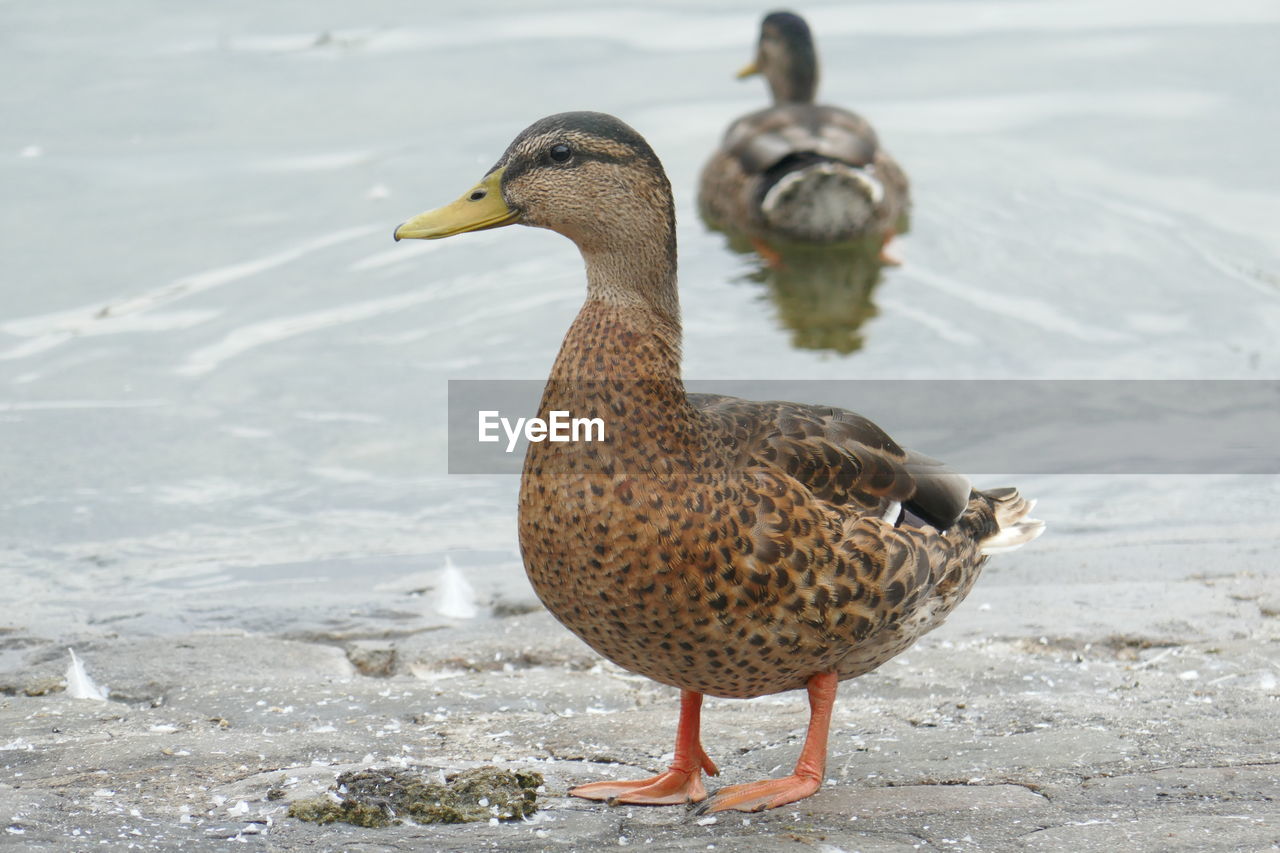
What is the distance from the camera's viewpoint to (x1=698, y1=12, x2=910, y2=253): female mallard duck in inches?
395

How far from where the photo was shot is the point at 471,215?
3902 mm

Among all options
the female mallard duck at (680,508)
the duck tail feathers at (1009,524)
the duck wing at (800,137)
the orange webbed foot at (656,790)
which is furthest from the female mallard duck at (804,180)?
the orange webbed foot at (656,790)

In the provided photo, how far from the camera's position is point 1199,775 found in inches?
144

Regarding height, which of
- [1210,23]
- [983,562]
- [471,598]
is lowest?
Result: [471,598]

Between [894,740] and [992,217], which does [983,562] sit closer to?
[894,740]

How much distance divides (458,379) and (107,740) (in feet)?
13.4

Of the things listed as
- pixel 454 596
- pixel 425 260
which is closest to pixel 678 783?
pixel 454 596

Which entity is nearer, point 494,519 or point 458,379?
point 494,519

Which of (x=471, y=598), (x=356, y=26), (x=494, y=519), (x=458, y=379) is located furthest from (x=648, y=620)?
(x=356, y=26)

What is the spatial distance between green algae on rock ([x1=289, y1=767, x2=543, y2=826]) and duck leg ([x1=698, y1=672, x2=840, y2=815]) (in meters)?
0.46

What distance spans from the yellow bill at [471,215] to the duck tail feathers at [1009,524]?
5.07ft

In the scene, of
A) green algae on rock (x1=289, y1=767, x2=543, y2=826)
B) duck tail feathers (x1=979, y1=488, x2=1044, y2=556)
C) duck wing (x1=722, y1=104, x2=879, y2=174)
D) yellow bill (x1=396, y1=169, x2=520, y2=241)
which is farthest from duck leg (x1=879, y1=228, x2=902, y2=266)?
green algae on rock (x1=289, y1=767, x2=543, y2=826)

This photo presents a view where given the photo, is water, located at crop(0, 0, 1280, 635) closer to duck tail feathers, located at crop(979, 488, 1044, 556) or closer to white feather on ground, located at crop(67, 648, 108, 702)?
white feather on ground, located at crop(67, 648, 108, 702)

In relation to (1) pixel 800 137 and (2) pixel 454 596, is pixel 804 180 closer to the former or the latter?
(1) pixel 800 137
